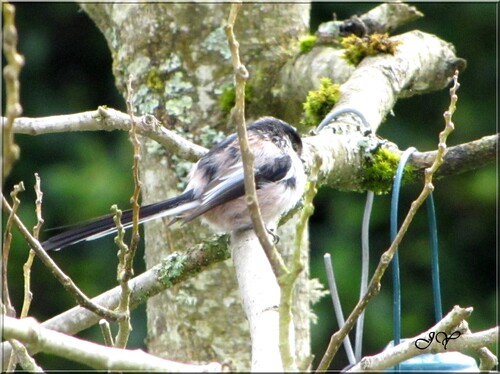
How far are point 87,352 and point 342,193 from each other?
15.5 feet

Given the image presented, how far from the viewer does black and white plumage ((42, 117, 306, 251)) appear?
260 centimetres

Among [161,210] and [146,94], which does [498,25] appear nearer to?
[146,94]

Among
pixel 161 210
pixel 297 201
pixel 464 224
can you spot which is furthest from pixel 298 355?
pixel 464 224

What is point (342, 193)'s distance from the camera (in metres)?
5.85

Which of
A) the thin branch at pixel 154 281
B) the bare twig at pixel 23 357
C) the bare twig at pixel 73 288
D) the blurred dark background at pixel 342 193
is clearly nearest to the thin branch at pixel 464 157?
the thin branch at pixel 154 281

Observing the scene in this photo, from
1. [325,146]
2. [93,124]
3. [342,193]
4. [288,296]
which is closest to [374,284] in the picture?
[288,296]

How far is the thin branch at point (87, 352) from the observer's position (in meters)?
1.16

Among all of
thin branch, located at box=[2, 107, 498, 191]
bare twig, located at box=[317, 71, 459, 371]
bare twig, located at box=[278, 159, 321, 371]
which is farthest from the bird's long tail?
bare twig, located at box=[278, 159, 321, 371]

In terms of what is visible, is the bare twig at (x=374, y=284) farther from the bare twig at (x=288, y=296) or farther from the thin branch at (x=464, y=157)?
the thin branch at (x=464, y=157)

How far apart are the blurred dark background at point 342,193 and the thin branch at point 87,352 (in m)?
4.23

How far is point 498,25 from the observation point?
586 cm

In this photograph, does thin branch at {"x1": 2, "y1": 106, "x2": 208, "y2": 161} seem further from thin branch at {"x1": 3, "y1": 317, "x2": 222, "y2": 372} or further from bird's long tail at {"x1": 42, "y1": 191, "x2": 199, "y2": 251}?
thin branch at {"x1": 3, "y1": 317, "x2": 222, "y2": 372}

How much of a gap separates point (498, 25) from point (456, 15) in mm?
288

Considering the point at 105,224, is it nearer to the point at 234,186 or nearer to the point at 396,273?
the point at 234,186
